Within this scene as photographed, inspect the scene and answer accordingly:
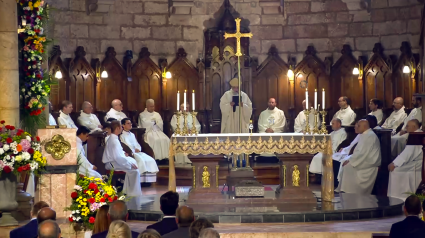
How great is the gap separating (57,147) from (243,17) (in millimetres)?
8160

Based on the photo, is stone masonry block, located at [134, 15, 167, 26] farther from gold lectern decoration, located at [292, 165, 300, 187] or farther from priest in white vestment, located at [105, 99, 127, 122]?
gold lectern decoration, located at [292, 165, 300, 187]

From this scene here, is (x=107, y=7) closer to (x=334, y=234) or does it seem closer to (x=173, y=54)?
(x=173, y=54)

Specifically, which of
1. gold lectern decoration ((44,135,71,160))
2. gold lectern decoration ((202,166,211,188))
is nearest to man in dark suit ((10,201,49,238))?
gold lectern decoration ((44,135,71,160))

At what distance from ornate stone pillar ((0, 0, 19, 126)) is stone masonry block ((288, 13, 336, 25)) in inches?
324

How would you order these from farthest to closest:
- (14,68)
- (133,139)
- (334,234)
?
1. (133,139)
2. (14,68)
3. (334,234)

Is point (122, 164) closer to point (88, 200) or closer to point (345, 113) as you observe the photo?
point (88, 200)

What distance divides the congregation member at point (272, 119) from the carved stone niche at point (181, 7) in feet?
9.35

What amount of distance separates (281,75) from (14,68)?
7769 millimetres

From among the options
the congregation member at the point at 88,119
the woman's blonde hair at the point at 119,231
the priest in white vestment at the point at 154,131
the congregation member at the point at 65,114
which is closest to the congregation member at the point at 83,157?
the congregation member at the point at 65,114

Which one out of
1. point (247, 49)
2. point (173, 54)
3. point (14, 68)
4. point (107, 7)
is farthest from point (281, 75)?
point (14, 68)

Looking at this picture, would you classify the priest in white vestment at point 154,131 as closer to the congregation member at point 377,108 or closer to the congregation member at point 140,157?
the congregation member at point 140,157

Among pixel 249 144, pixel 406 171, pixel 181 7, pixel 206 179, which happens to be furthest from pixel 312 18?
pixel 206 179

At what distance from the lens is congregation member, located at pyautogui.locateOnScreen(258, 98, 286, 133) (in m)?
15.4

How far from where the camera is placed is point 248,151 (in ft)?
33.0
